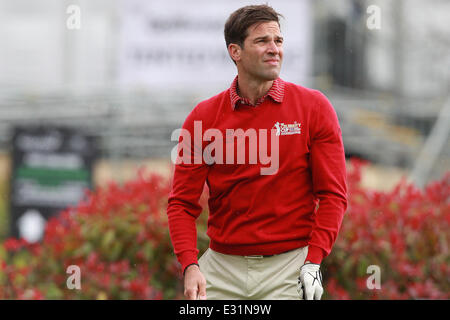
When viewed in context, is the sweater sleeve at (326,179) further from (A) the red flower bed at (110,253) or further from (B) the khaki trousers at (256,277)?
(A) the red flower bed at (110,253)

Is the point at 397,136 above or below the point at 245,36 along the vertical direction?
below

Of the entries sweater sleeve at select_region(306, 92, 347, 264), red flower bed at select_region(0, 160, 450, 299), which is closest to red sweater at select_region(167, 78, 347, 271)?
sweater sleeve at select_region(306, 92, 347, 264)

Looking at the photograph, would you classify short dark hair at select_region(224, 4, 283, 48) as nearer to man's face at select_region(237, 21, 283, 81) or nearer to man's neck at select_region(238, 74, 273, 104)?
man's face at select_region(237, 21, 283, 81)

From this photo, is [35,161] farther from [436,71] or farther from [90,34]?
[436,71]

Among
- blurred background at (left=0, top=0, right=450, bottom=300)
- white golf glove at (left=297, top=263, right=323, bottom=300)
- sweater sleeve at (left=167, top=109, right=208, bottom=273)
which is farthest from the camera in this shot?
blurred background at (left=0, top=0, right=450, bottom=300)

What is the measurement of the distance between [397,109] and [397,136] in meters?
0.71

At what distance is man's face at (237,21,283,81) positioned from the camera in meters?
3.16

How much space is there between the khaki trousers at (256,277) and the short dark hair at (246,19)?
961 millimetres

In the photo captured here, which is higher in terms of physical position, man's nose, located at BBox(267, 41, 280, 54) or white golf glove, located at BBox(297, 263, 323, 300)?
man's nose, located at BBox(267, 41, 280, 54)

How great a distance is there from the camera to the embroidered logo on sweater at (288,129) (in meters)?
3.17

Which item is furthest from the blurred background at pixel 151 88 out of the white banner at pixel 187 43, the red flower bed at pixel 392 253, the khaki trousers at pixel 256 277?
the khaki trousers at pixel 256 277

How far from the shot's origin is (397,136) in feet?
39.7

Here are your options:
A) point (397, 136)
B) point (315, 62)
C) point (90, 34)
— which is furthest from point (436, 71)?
→ point (90, 34)
